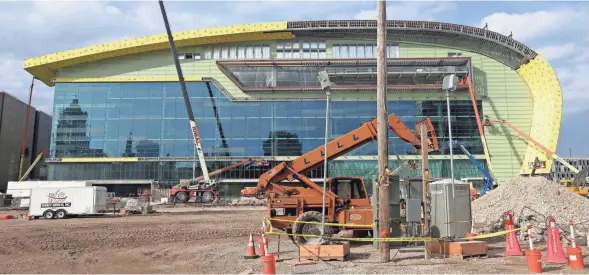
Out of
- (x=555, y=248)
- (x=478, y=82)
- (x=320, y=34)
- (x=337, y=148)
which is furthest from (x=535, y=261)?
(x=478, y=82)

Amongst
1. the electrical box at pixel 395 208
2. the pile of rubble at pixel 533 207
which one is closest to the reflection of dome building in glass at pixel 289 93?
the pile of rubble at pixel 533 207

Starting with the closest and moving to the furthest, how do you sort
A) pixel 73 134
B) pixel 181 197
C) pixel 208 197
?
pixel 181 197
pixel 208 197
pixel 73 134

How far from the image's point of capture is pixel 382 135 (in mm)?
10875

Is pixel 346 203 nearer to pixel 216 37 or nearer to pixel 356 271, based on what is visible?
pixel 356 271

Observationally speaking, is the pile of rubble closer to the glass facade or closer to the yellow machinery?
the yellow machinery

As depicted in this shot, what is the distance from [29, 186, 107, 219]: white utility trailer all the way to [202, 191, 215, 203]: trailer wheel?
59.7 ft

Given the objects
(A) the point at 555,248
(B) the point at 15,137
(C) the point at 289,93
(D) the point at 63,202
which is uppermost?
(C) the point at 289,93

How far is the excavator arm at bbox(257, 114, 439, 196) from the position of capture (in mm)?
16625

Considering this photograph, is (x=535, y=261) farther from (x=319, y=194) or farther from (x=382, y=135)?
(x=319, y=194)

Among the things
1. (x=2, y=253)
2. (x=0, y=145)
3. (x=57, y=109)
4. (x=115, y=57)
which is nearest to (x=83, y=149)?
(x=57, y=109)

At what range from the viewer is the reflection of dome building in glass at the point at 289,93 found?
60719 mm

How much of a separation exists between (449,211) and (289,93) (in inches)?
2017

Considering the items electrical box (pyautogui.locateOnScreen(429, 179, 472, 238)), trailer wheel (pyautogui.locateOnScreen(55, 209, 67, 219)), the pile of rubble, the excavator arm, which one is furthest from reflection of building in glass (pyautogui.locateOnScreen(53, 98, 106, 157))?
electrical box (pyautogui.locateOnScreen(429, 179, 472, 238))

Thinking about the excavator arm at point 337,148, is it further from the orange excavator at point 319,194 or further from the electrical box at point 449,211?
the electrical box at point 449,211
